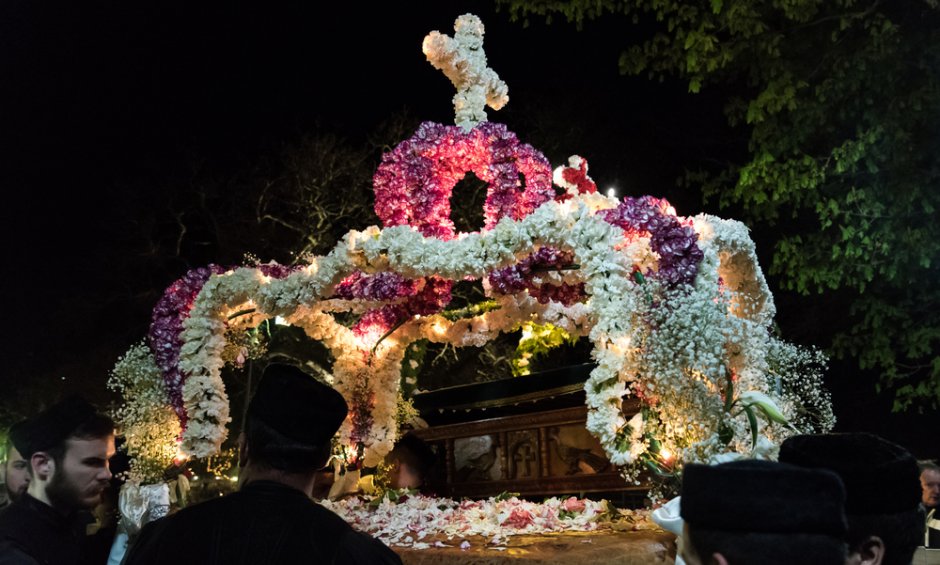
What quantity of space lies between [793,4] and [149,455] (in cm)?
842

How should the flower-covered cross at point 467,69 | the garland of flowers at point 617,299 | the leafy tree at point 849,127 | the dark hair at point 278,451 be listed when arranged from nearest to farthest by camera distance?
the dark hair at point 278,451 < the garland of flowers at point 617,299 < the flower-covered cross at point 467,69 < the leafy tree at point 849,127

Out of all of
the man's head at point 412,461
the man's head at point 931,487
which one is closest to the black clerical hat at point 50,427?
the man's head at point 931,487

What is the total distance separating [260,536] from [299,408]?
41 centimetres

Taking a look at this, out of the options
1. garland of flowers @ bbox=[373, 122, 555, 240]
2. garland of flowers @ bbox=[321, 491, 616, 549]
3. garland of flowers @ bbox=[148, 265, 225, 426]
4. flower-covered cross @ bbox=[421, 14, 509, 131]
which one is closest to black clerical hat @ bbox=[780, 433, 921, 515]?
garland of flowers @ bbox=[321, 491, 616, 549]

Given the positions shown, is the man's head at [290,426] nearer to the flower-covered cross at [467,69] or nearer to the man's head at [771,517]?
the man's head at [771,517]

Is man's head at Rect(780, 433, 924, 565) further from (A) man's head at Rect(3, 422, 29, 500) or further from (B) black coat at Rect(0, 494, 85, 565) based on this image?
(A) man's head at Rect(3, 422, 29, 500)

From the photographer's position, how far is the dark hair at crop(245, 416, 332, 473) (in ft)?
9.71

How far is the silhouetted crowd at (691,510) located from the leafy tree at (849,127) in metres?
8.87

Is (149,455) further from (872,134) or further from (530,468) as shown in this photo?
(872,134)

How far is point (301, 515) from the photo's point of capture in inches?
112

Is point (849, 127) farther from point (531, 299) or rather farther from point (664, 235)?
point (664, 235)

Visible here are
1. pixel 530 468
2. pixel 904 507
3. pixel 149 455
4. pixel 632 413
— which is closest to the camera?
pixel 904 507

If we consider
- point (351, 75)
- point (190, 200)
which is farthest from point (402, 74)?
point (190, 200)

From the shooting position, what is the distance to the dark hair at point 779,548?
2188 mm
